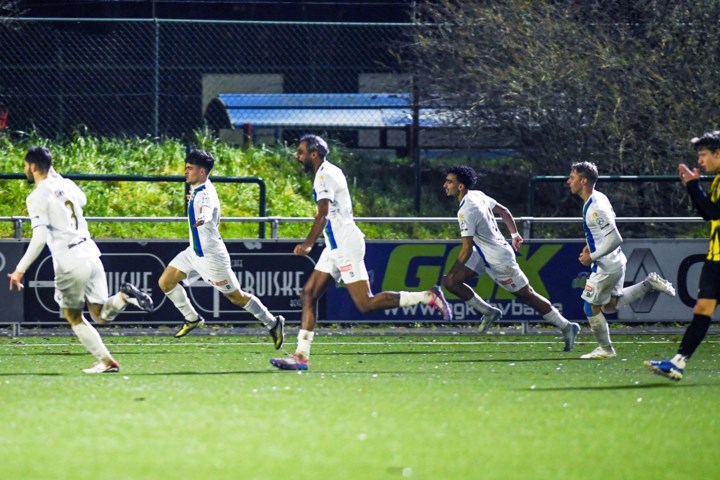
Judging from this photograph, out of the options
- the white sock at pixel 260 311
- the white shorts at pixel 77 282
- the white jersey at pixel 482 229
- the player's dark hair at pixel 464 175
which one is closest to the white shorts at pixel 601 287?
the white jersey at pixel 482 229

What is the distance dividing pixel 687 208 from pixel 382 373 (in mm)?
10348

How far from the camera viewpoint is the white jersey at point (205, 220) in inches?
525

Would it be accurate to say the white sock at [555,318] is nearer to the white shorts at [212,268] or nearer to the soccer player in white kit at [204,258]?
the soccer player in white kit at [204,258]

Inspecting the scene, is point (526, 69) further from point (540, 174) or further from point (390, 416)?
point (390, 416)

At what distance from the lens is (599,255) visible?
42.1 feet

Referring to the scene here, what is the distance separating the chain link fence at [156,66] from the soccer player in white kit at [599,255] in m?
8.36

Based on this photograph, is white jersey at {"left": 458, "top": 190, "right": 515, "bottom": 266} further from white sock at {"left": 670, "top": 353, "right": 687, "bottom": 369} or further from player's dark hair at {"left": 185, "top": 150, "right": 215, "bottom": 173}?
white sock at {"left": 670, "top": 353, "right": 687, "bottom": 369}

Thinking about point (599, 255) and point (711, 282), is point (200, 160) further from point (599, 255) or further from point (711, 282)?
point (711, 282)

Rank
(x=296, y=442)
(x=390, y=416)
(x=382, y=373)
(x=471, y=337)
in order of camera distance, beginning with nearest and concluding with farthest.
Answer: (x=296, y=442) → (x=390, y=416) → (x=382, y=373) → (x=471, y=337)

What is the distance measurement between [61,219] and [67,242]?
20 centimetres

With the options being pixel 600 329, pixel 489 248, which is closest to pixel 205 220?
pixel 489 248

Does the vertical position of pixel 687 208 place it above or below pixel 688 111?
below

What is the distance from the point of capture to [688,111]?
20281 mm

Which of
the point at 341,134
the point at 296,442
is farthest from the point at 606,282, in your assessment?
the point at 341,134
